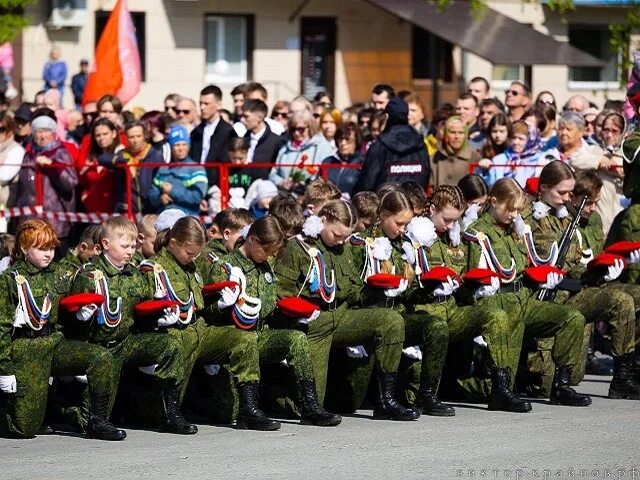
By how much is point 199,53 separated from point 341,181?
14.2 meters

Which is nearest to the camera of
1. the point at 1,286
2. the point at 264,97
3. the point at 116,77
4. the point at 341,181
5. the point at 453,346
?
the point at 1,286

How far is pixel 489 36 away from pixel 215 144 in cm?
1336

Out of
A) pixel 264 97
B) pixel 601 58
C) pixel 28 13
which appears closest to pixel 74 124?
pixel 264 97

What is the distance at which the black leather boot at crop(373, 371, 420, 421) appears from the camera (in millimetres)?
10516

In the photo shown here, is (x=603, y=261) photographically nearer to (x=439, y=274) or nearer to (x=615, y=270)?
(x=615, y=270)

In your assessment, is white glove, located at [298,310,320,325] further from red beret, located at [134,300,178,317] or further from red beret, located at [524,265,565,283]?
red beret, located at [524,265,565,283]

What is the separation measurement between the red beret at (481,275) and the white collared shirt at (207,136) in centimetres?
432

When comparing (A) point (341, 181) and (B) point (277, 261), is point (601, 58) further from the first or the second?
(B) point (277, 261)

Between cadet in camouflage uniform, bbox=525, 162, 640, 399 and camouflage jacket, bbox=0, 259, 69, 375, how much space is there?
3608mm

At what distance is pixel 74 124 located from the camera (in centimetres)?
1803

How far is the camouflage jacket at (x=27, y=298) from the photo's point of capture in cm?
947

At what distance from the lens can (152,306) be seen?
9820mm

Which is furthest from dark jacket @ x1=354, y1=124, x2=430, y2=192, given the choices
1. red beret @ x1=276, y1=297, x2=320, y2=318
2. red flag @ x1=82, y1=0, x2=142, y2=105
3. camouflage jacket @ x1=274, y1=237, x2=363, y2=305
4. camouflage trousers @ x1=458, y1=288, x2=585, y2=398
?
red flag @ x1=82, y1=0, x2=142, y2=105

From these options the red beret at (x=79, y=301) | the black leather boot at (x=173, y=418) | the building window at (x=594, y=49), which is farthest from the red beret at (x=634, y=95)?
the building window at (x=594, y=49)
